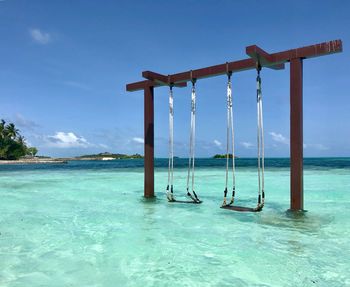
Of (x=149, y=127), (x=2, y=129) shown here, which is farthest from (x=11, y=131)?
(x=149, y=127)

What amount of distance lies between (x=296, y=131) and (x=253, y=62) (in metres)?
1.83

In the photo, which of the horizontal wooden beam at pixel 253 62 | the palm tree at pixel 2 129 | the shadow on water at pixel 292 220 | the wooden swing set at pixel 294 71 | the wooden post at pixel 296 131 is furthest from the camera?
the palm tree at pixel 2 129

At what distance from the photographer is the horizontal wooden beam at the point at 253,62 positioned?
6547 mm

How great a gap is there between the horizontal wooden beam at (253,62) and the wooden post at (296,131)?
21 cm

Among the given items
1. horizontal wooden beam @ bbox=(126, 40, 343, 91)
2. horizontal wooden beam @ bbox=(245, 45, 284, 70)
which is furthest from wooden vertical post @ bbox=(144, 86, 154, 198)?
horizontal wooden beam @ bbox=(245, 45, 284, 70)

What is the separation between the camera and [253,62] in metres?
7.38

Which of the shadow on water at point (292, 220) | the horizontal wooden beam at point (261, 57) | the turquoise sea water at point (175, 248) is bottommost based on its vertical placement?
the turquoise sea water at point (175, 248)

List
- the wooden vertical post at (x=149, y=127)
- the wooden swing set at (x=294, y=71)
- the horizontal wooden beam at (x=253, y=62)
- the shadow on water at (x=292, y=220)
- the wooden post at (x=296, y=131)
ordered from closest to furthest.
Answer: the shadow on water at (x=292, y=220), the horizontal wooden beam at (x=253, y=62), the wooden swing set at (x=294, y=71), the wooden post at (x=296, y=131), the wooden vertical post at (x=149, y=127)

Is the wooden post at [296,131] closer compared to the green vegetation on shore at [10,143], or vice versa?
the wooden post at [296,131]

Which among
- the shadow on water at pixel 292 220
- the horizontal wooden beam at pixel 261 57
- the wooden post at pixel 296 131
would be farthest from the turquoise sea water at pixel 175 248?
the horizontal wooden beam at pixel 261 57

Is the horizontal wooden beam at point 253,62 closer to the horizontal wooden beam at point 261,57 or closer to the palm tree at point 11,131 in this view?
A: the horizontal wooden beam at point 261,57

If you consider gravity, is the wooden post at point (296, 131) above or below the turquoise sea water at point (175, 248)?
above

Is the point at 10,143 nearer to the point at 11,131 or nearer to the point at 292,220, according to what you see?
the point at 11,131

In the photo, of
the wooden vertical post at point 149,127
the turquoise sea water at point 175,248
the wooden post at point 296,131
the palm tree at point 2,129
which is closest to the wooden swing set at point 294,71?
the wooden post at point 296,131
